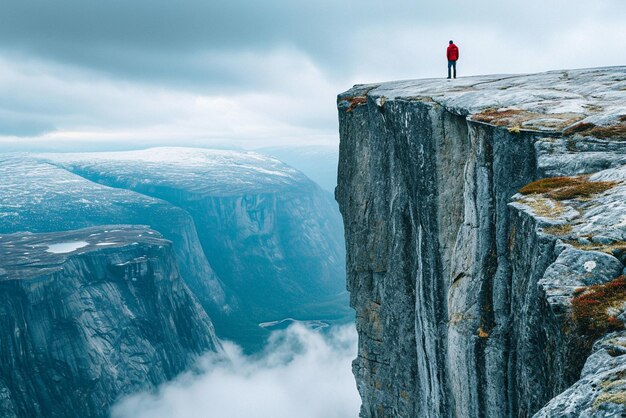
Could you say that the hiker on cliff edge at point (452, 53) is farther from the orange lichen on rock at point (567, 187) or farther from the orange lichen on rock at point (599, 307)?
the orange lichen on rock at point (599, 307)

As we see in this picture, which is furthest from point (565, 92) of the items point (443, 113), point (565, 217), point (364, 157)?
point (364, 157)

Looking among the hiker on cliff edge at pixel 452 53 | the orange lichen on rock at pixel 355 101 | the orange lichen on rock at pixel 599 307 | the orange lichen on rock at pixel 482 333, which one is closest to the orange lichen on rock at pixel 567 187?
the orange lichen on rock at pixel 599 307

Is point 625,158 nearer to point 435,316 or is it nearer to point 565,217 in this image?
point 565,217

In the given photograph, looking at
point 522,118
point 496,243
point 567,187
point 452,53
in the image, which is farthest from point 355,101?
point 567,187

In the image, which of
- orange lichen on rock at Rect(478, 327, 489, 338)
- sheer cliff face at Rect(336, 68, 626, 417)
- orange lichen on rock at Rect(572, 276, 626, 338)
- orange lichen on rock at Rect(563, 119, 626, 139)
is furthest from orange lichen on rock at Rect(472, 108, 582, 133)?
orange lichen on rock at Rect(572, 276, 626, 338)

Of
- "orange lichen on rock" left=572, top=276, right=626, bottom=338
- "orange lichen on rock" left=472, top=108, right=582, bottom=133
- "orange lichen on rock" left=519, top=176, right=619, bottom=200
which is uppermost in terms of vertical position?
"orange lichen on rock" left=472, top=108, right=582, bottom=133

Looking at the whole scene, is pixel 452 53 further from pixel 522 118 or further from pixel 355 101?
pixel 522 118

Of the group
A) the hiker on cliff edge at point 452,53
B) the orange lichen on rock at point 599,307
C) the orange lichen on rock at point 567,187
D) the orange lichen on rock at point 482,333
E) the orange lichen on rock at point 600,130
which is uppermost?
the hiker on cliff edge at point 452,53

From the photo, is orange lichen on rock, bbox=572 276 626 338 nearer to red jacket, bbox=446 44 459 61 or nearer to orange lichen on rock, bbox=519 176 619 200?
orange lichen on rock, bbox=519 176 619 200
